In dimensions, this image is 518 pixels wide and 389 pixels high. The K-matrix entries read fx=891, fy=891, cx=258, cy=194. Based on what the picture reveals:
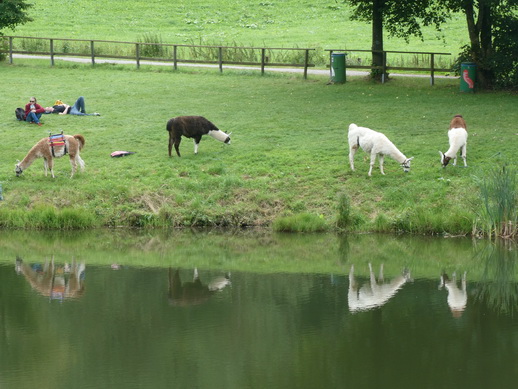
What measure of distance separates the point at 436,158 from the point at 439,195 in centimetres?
245

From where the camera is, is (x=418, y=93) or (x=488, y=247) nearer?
(x=488, y=247)

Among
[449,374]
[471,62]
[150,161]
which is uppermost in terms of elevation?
[471,62]

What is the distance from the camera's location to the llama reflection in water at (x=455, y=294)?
54.7ft

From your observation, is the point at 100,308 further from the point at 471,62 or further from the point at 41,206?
the point at 471,62

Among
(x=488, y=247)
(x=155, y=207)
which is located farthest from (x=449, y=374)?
(x=155, y=207)

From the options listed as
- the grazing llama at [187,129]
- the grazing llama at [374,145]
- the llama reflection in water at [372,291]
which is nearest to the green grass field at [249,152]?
the grazing llama at [374,145]

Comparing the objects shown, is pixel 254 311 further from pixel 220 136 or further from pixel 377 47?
pixel 377 47

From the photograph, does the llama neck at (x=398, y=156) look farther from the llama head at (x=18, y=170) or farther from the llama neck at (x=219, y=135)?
the llama head at (x=18, y=170)

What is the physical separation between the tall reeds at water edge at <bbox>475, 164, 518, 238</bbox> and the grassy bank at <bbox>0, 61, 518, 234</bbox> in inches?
27.9

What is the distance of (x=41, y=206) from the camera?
23656 mm

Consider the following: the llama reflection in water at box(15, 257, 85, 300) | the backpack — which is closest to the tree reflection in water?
the llama reflection in water at box(15, 257, 85, 300)

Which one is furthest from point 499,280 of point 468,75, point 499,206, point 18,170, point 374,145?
point 468,75

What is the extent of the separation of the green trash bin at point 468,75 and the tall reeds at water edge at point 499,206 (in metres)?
13.5

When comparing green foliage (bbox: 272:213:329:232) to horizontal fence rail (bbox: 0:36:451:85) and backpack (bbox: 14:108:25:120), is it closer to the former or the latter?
backpack (bbox: 14:108:25:120)
